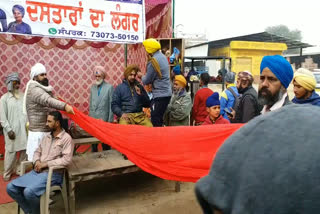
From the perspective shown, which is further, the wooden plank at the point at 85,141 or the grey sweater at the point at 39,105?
the wooden plank at the point at 85,141

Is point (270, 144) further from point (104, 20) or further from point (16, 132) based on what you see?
point (104, 20)

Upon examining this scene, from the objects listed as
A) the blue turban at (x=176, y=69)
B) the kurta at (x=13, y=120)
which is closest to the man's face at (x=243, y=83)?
the blue turban at (x=176, y=69)

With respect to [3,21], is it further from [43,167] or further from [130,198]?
[130,198]

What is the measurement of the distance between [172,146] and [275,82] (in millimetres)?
1025

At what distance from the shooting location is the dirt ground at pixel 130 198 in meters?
3.24

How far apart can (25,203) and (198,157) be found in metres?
1.85

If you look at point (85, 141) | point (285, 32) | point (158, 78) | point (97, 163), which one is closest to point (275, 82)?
point (158, 78)

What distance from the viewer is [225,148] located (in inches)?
18.0

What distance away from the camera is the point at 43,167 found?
2809 mm

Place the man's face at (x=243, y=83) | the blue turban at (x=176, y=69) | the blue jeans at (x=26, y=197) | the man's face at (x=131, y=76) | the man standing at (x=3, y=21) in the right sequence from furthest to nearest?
the blue turban at (x=176, y=69) → the man standing at (x=3, y=21) → the man's face at (x=131, y=76) → the man's face at (x=243, y=83) → the blue jeans at (x=26, y=197)

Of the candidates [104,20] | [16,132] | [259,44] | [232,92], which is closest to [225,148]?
[232,92]

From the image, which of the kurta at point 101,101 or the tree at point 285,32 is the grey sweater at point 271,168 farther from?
the tree at point 285,32

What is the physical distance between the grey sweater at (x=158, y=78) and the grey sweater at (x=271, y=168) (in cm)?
318

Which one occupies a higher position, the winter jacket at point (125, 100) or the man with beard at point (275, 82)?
the man with beard at point (275, 82)
